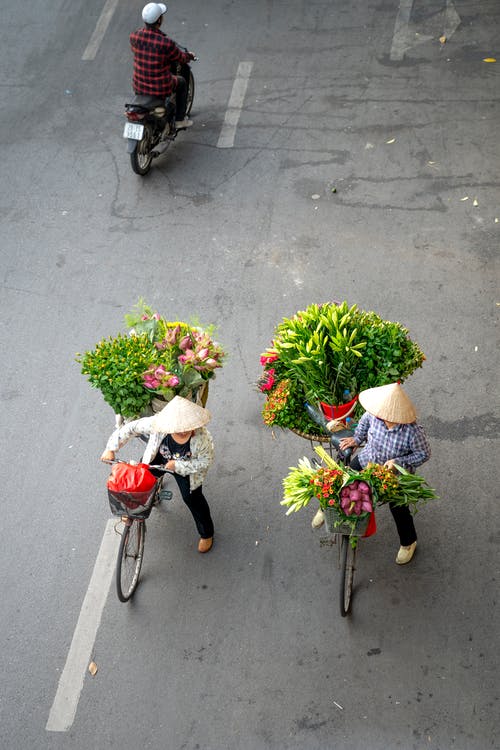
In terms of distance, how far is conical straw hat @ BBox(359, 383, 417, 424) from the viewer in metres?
4.82

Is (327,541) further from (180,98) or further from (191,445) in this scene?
(180,98)

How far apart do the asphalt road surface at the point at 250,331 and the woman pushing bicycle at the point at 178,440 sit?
35.0 inches

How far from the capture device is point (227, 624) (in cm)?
542

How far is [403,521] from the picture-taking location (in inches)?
211

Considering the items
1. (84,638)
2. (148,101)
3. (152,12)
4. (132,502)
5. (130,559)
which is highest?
(152,12)

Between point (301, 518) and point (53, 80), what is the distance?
25.9 ft

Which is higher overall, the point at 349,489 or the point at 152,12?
the point at 152,12

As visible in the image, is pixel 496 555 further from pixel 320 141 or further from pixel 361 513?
pixel 320 141

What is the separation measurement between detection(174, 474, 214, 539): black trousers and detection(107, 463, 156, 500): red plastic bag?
17.6 inches

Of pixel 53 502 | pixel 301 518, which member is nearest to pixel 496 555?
pixel 301 518

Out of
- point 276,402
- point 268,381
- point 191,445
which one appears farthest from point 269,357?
point 191,445

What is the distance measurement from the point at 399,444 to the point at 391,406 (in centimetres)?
31

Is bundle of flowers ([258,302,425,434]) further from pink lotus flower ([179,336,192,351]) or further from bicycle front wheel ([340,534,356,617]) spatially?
bicycle front wheel ([340,534,356,617])

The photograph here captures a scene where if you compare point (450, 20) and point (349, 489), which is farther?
point (450, 20)
